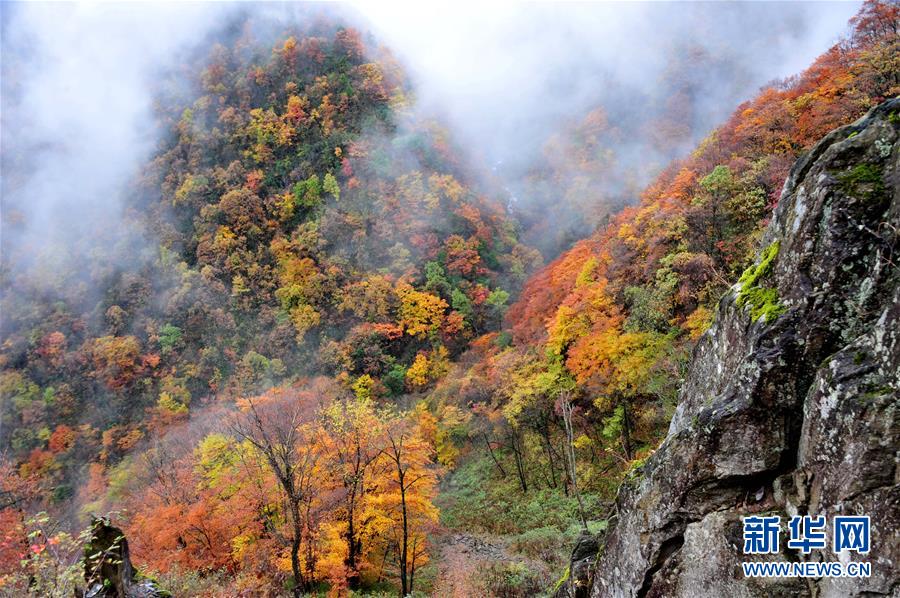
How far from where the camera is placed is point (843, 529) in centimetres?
484

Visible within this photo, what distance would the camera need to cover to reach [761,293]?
6629 mm

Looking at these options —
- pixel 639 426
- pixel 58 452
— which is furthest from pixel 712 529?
pixel 58 452

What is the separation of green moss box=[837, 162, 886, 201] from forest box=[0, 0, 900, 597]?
2.8 inches

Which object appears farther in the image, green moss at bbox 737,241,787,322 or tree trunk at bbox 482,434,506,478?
tree trunk at bbox 482,434,506,478

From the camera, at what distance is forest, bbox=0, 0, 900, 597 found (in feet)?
63.0

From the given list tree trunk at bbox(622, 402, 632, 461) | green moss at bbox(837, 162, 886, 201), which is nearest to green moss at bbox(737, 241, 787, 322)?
green moss at bbox(837, 162, 886, 201)

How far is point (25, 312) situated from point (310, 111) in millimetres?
44073

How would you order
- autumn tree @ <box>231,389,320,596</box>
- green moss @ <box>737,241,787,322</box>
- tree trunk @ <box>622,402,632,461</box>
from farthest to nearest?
tree trunk @ <box>622,402,632,461</box>
autumn tree @ <box>231,389,320,596</box>
green moss @ <box>737,241,787,322</box>

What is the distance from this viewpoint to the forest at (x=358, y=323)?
19.2 m

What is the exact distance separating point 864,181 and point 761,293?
1782 mm

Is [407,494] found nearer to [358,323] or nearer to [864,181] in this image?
[864,181]

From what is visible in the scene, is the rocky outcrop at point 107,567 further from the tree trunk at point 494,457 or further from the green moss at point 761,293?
the tree trunk at point 494,457

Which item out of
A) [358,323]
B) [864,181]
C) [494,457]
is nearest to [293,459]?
[494,457]

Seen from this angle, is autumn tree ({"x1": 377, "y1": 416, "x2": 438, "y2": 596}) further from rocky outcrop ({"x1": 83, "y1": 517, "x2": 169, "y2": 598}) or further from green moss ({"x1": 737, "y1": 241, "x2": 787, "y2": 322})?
green moss ({"x1": 737, "y1": 241, "x2": 787, "y2": 322})
